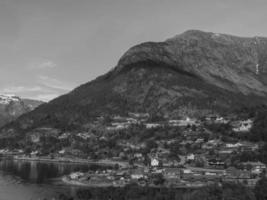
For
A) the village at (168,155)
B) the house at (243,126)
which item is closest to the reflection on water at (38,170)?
the village at (168,155)

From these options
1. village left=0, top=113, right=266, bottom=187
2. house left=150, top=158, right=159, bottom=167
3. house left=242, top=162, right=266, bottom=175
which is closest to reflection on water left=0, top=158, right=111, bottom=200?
village left=0, top=113, right=266, bottom=187

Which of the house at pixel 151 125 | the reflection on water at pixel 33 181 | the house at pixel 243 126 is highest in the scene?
the house at pixel 151 125

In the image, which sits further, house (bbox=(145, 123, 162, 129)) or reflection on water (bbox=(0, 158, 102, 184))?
house (bbox=(145, 123, 162, 129))

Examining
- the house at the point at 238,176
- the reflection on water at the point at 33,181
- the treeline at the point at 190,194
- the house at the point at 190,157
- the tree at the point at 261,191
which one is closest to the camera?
the treeline at the point at 190,194

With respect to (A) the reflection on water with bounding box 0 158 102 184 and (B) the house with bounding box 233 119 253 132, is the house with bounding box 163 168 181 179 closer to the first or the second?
(A) the reflection on water with bounding box 0 158 102 184

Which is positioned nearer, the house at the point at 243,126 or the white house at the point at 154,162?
the white house at the point at 154,162

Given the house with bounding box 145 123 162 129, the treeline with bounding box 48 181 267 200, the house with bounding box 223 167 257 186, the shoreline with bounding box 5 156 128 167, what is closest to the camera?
the treeline with bounding box 48 181 267 200

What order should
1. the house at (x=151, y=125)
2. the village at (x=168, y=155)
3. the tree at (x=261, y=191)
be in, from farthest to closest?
1. the house at (x=151, y=125)
2. the village at (x=168, y=155)
3. the tree at (x=261, y=191)

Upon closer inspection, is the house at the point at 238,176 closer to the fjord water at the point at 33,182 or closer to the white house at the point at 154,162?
the white house at the point at 154,162
